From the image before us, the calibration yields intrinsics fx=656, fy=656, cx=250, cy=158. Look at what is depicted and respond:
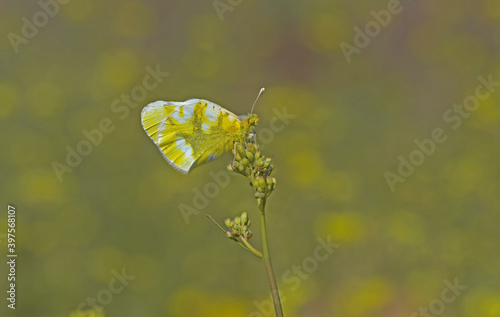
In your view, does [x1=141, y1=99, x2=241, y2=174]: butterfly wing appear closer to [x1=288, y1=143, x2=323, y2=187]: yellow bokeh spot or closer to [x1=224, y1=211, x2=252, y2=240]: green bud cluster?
[x1=224, y1=211, x2=252, y2=240]: green bud cluster

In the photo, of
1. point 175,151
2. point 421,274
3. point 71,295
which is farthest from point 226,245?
point 175,151

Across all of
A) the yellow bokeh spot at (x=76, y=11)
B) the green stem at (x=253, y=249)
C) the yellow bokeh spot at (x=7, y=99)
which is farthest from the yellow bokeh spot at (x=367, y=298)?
the yellow bokeh spot at (x=76, y=11)

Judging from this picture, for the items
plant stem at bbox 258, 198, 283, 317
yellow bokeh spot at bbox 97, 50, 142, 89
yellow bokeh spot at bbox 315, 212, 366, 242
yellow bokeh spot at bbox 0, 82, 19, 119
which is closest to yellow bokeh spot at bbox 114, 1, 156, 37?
yellow bokeh spot at bbox 97, 50, 142, 89

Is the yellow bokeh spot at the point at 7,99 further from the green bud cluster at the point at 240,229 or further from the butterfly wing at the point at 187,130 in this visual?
the green bud cluster at the point at 240,229

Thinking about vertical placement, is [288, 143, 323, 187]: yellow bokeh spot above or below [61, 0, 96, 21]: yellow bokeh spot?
below

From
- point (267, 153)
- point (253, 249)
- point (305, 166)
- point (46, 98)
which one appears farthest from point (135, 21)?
point (253, 249)

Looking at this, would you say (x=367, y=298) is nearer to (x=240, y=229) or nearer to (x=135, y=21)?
(x=240, y=229)
